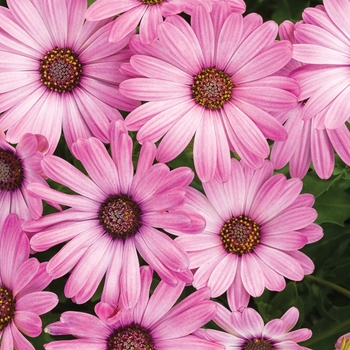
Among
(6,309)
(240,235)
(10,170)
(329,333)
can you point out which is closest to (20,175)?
(10,170)

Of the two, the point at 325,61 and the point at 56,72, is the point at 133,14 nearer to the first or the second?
the point at 56,72

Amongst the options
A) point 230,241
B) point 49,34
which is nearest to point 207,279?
point 230,241

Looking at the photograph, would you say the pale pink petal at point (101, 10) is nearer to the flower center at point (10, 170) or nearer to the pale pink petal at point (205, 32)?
the pale pink petal at point (205, 32)

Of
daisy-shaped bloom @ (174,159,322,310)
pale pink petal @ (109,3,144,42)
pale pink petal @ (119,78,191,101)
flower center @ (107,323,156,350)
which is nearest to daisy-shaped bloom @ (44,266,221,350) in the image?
flower center @ (107,323,156,350)

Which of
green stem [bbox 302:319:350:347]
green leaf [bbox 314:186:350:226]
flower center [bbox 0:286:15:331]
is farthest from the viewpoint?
green leaf [bbox 314:186:350:226]

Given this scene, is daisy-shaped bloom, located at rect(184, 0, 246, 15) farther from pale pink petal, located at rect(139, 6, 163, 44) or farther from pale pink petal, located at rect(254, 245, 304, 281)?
pale pink petal, located at rect(254, 245, 304, 281)
